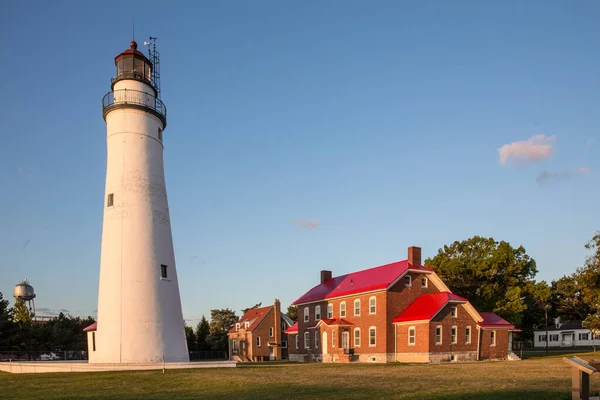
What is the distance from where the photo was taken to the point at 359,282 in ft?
147

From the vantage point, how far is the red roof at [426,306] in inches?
1471

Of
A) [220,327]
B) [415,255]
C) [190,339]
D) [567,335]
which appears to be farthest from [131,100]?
[567,335]

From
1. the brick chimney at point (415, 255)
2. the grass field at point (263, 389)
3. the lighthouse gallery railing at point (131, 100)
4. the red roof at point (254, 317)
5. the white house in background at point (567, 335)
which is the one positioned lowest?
the white house in background at point (567, 335)

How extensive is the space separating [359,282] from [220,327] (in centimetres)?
3993

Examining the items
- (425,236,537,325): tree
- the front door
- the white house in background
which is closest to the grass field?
the front door

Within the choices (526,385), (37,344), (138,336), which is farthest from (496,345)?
(37,344)

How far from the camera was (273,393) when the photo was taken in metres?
15.2

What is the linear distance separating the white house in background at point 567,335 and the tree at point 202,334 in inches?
2103

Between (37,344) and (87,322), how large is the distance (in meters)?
13.8

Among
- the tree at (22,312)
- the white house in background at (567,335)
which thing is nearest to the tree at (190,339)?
the tree at (22,312)

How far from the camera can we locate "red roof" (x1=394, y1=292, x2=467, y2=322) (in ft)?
123

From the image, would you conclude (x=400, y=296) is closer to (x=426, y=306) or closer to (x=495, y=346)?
(x=426, y=306)

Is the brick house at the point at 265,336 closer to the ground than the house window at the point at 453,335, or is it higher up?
closer to the ground

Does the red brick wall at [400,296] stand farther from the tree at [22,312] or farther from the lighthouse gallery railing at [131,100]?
the tree at [22,312]
